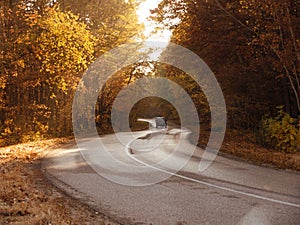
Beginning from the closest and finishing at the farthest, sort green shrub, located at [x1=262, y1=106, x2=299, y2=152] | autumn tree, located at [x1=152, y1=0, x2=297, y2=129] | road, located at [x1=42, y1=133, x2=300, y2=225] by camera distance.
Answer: road, located at [x1=42, y1=133, x2=300, y2=225] < green shrub, located at [x1=262, y1=106, x2=299, y2=152] < autumn tree, located at [x1=152, y1=0, x2=297, y2=129]

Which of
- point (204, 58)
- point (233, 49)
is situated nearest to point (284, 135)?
point (233, 49)

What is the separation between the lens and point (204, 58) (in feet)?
72.5

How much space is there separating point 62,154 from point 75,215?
30.1 ft

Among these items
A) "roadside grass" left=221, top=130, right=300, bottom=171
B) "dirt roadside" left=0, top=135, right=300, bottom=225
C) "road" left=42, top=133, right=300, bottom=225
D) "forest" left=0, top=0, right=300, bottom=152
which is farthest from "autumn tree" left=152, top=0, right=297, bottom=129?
"road" left=42, top=133, right=300, bottom=225

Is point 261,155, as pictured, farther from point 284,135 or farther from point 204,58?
point 204,58

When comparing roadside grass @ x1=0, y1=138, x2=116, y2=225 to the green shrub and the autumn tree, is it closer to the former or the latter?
the green shrub

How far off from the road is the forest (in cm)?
595

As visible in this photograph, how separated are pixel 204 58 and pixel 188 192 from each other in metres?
15.1

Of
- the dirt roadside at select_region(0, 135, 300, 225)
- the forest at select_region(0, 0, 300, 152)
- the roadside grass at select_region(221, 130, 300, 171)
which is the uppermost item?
the forest at select_region(0, 0, 300, 152)

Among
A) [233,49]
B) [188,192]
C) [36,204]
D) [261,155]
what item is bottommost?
[261,155]

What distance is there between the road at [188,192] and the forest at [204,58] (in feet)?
19.5

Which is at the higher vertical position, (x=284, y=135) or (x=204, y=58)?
(x=204, y=58)

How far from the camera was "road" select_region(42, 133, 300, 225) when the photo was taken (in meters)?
6.26

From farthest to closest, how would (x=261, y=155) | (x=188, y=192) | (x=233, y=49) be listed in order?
(x=233, y=49) < (x=261, y=155) < (x=188, y=192)
